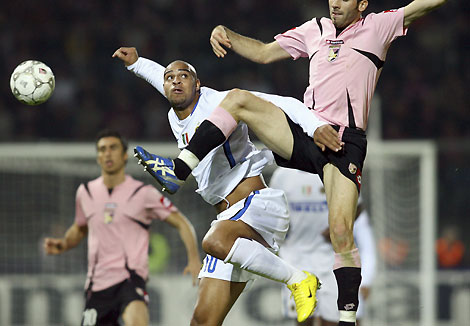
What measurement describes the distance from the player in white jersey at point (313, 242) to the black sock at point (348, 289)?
2364 millimetres

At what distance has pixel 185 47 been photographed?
14641 millimetres

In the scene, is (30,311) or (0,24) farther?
(0,24)

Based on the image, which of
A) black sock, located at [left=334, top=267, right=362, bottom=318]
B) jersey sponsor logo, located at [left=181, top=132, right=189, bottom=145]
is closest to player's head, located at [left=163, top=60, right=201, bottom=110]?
jersey sponsor logo, located at [left=181, top=132, right=189, bottom=145]

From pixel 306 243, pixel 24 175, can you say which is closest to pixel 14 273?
pixel 24 175

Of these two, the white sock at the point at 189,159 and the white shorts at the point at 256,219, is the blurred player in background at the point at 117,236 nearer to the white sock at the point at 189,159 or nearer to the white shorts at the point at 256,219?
the white shorts at the point at 256,219

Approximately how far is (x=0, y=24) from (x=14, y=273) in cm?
626

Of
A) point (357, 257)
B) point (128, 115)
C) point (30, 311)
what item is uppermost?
point (128, 115)

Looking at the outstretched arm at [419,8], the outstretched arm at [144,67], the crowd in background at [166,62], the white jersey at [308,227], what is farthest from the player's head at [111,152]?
the crowd in background at [166,62]

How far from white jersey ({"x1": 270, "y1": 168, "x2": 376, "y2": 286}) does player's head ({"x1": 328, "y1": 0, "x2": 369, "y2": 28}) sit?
2479mm

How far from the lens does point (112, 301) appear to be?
693cm

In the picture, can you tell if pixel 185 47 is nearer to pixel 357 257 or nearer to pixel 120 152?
pixel 120 152

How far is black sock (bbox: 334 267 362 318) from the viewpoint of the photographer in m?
5.04

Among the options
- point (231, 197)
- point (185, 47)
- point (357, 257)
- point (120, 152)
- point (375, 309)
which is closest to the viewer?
point (357, 257)

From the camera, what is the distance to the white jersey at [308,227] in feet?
24.6
